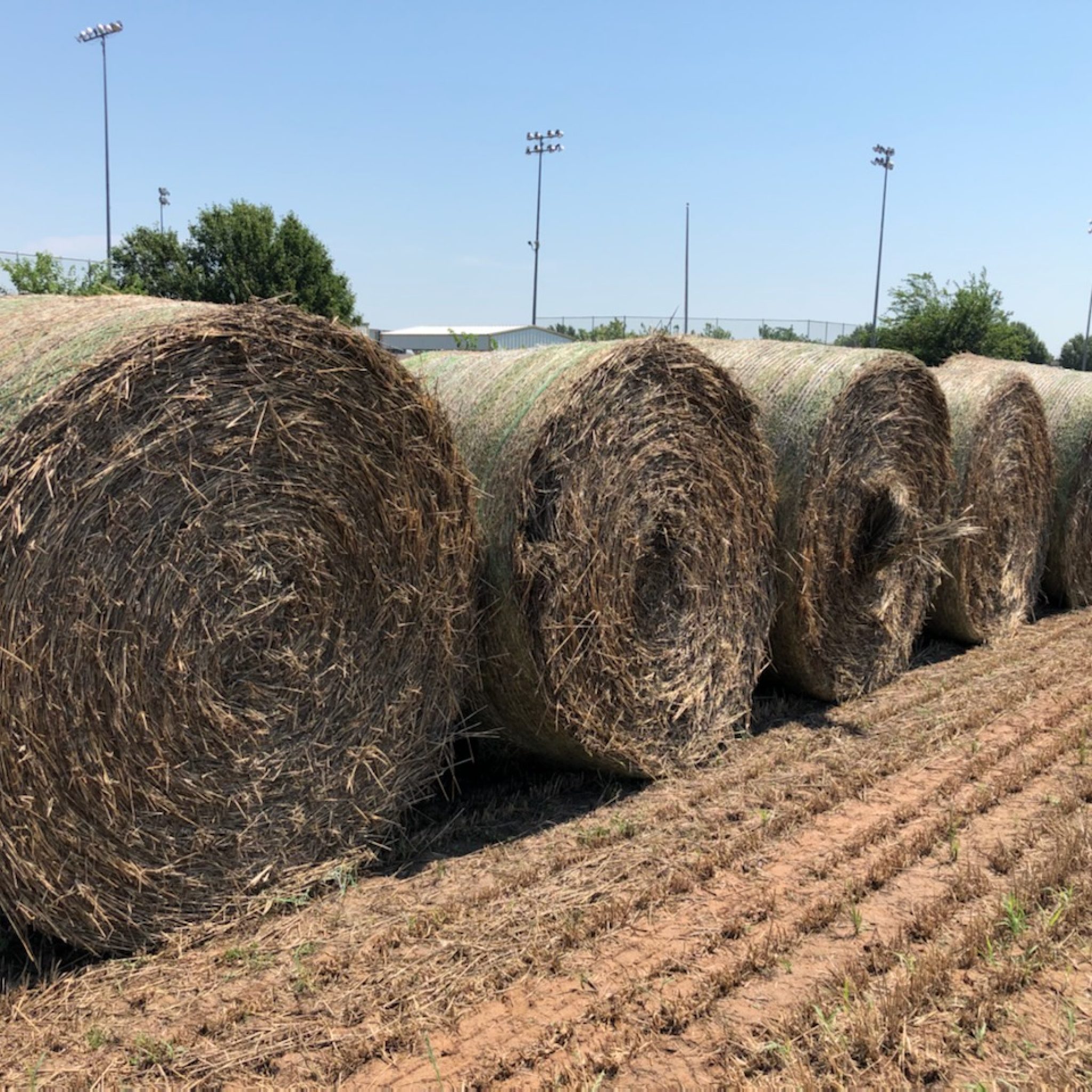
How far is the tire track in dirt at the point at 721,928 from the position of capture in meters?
3.03

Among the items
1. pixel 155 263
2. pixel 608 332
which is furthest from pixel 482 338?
pixel 155 263

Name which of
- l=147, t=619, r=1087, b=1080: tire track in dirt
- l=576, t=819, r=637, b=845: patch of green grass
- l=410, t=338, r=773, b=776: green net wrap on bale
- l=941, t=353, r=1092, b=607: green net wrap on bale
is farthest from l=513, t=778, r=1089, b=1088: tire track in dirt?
l=941, t=353, r=1092, b=607: green net wrap on bale

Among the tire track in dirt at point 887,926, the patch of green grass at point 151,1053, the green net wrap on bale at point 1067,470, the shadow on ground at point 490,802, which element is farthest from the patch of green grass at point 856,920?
the green net wrap on bale at point 1067,470

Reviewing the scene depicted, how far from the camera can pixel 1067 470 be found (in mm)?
9133

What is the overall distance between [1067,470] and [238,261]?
30849 mm

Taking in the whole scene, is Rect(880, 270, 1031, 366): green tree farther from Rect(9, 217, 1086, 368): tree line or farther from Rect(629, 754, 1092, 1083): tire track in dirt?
Rect(629, 754, 1092, 1083): tire track in dirt

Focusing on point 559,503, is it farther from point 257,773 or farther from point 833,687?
point 833,687

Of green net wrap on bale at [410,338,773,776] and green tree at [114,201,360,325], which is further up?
green tree at [114,201,360,325]

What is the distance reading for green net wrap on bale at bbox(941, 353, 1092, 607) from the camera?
29.9 ft

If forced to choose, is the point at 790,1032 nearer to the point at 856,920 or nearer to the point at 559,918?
the point at 856,920

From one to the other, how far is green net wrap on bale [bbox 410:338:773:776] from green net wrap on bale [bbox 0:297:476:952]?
29 centimetres

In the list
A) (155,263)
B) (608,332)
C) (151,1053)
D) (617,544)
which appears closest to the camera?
(151,1053)

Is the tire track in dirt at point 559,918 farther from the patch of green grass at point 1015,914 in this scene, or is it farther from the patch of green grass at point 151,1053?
the patch of green grass at point 1015,914

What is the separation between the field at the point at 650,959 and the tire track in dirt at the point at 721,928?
0.4 inches
